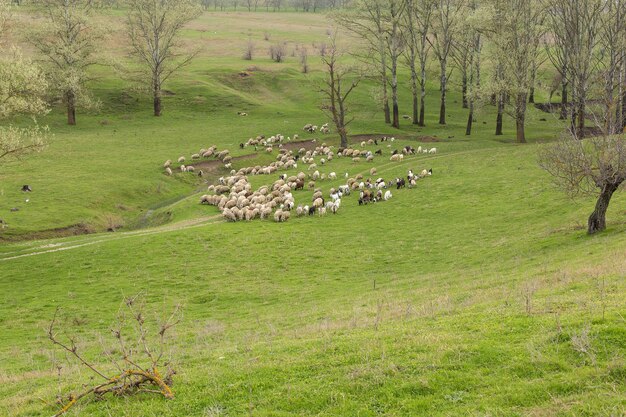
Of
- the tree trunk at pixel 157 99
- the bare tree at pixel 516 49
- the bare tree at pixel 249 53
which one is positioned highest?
the bare tree at pixel 249 53

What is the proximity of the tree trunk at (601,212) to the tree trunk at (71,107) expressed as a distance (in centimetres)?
6241

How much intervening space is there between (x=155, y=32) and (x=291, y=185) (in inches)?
1655

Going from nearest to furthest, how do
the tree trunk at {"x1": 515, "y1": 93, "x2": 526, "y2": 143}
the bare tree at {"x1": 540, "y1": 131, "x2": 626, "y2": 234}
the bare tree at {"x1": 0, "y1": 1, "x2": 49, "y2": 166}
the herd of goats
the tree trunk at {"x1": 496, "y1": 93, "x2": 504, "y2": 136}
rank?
the bare tree at {"x1": 540, "y1": 131, "x2": 626, "y2": 234} → the bare tree at {"x1": 0, "y1": 1, "x2": 49, "y2": 166} → the herd of goats → the tree trunk at {"x1": 515, "y1": 93, "x2": 526, "y2": 143} → the tree trunk at {"x1": 496, "y1": 93, "x2": 504, "y2": 136}

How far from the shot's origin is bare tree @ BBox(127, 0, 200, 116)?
73688 mm

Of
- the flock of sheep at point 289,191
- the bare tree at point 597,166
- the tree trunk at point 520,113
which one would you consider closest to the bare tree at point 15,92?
the flock of sheep at point 289,191

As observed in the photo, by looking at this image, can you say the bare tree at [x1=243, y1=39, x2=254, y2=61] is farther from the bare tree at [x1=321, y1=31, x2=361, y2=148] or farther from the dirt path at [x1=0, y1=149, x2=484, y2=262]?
the dirt path at [x1=0, y1=149, x2=484, y2=262]

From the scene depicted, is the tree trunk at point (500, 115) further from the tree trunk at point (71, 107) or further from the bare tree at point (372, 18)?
the tree trunk at point (71, 107)

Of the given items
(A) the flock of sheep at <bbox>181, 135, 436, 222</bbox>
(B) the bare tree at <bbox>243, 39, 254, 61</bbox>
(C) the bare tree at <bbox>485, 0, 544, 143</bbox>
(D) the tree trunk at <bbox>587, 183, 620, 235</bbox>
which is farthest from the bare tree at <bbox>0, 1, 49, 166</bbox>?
(B) the bare tree at <bbox>243, 39, 254, 61</bbox>

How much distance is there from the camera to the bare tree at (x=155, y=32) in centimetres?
7369

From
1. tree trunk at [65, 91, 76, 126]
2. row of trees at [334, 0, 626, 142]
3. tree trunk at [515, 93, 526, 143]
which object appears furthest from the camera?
tree trunk at [65, 91, 76, 126]

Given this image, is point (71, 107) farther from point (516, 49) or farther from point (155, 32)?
point (516, 49)

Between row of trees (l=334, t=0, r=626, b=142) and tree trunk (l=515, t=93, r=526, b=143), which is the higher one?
row of trees (l=334, t=0, r=626, b=142)

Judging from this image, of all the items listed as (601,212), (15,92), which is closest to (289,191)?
(15,92)

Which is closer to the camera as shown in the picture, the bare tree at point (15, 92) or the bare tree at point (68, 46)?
the bare tree at point (15, 92)
